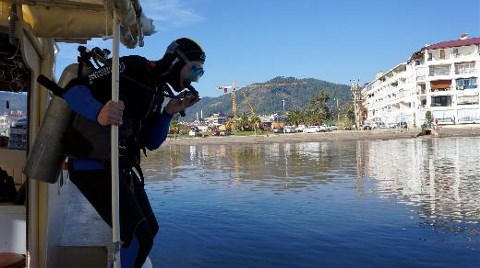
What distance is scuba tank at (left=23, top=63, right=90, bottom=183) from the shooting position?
2863 mm

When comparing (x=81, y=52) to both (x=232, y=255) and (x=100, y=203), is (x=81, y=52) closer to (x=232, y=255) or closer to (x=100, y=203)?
(x=100, y=203)

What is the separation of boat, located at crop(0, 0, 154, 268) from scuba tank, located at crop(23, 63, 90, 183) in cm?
16

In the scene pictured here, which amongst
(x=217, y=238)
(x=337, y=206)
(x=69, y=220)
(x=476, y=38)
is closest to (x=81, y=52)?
(x=69, y=220)

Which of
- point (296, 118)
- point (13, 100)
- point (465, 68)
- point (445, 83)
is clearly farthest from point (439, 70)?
point (13, 100)

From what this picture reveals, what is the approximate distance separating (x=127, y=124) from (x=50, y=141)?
49cm

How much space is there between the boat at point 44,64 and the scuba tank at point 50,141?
0.16m

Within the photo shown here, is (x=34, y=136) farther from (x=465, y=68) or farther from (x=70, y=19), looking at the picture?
(x=465, y=68)

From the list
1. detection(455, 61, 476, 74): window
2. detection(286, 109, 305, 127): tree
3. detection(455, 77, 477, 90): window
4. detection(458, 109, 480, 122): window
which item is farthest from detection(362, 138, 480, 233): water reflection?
detection(286, 109, 305, 127): tree

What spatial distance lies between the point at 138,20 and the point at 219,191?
916cm

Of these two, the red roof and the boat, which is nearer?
the boat

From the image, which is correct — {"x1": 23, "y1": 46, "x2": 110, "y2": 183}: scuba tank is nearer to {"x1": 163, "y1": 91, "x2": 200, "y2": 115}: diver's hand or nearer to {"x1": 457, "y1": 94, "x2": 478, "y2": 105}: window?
{"x1": 163, "y1": 91, "x2": 200, "y2": 115}: diver's hand

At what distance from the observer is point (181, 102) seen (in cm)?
307

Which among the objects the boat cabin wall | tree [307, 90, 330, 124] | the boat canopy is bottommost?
the boat cabin wall

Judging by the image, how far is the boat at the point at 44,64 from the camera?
9.83 feet
